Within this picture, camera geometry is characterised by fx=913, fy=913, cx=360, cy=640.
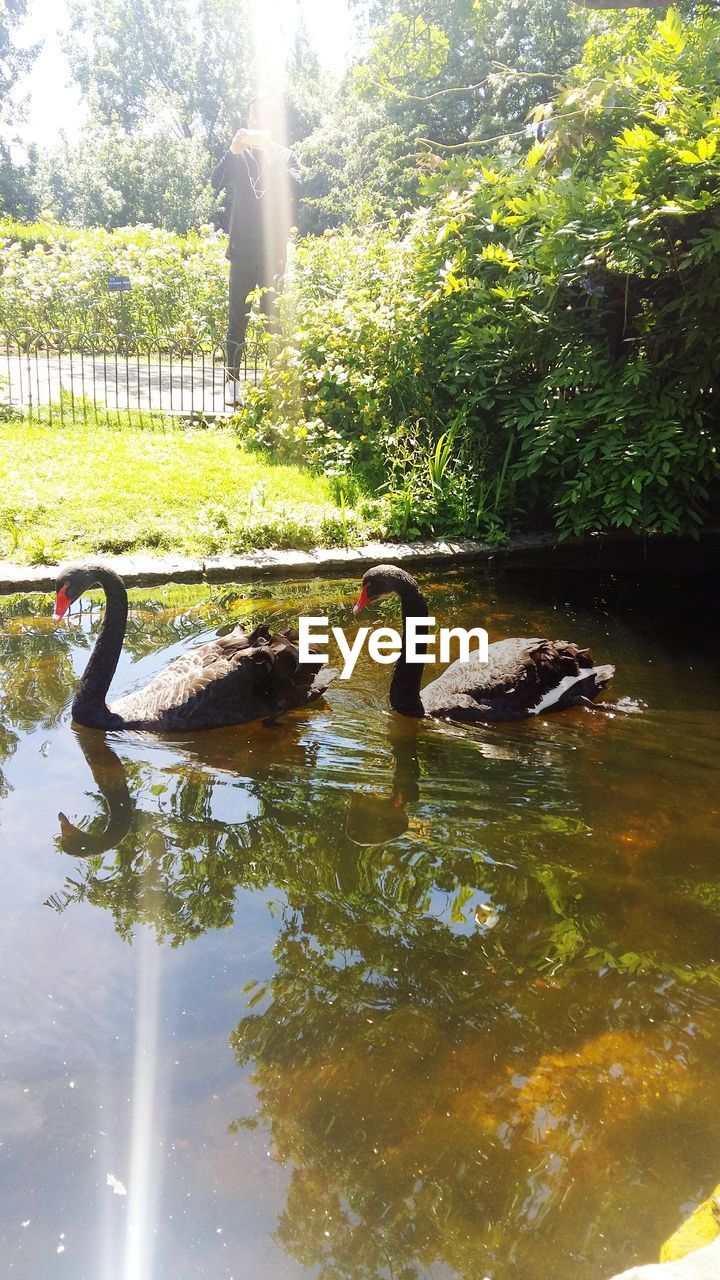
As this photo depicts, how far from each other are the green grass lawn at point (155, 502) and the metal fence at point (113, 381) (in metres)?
1.72

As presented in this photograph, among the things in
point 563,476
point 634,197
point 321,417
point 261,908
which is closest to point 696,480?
point 563,476

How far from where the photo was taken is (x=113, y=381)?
13422 mm

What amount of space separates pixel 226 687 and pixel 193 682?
172mm

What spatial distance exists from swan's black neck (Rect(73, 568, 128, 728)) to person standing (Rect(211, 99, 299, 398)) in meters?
7.47

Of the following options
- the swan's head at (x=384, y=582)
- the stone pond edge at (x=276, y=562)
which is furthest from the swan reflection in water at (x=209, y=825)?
the stone pond edge at (x=276, y=562)

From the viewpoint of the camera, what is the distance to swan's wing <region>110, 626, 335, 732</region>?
457 centimetres

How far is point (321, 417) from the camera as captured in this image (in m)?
9.59

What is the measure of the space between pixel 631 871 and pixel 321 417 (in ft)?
23.3

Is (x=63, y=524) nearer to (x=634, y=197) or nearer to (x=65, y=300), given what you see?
(x=634, y=197)

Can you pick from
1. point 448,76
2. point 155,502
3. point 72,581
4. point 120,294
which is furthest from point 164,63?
point 72,581

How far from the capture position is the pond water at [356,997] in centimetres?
206

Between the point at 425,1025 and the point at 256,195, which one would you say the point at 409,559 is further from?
the point at 256,195

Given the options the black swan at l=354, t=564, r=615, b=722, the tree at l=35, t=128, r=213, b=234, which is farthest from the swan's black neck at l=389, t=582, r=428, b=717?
the tree at l=35, t=128, r=213, b=234

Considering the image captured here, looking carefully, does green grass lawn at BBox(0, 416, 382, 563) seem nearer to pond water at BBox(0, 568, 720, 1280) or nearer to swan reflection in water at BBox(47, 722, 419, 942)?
pond water at BBox(0, 568, 720, 1280)
